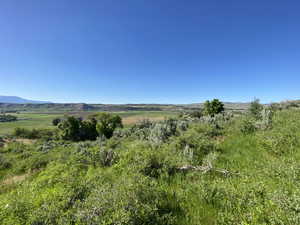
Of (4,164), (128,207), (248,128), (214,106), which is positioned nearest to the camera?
(128,207)

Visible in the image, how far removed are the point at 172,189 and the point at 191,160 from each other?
1.79 meters

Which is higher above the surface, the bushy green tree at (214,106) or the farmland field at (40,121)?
the bushy green tree at (214,106)

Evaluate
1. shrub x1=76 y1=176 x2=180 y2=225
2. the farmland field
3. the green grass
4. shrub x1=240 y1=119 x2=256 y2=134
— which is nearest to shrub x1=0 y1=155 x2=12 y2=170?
shrub x1=76 y1=176 x2=180 y2=225

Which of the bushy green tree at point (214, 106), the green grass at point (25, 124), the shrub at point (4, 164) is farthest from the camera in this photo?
the green grass at point (25, 124)

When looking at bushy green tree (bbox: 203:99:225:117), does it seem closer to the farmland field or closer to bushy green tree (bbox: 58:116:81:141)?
bushy green tree (bbox: 58:116:81:141)

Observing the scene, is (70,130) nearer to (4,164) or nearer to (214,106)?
(4,164)


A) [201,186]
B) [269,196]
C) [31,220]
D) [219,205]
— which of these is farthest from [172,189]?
[31,220]

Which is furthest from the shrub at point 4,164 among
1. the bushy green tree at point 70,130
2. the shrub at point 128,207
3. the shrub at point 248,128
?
the bushy green tree at point 70,130

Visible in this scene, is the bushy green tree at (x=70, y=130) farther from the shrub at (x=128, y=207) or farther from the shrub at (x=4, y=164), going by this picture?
the shrub at (x=128, y=207)

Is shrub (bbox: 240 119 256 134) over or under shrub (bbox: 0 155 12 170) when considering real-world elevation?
over

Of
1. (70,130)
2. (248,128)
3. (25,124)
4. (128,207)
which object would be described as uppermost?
(248,128)

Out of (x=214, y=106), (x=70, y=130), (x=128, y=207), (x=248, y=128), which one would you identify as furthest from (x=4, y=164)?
(x=214, y=106)

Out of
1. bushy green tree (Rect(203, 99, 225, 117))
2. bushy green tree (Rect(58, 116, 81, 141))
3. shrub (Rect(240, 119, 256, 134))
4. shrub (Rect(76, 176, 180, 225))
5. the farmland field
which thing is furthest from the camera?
the farmland field

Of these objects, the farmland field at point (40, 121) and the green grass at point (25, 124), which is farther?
the farmland field at point (40, 121)
